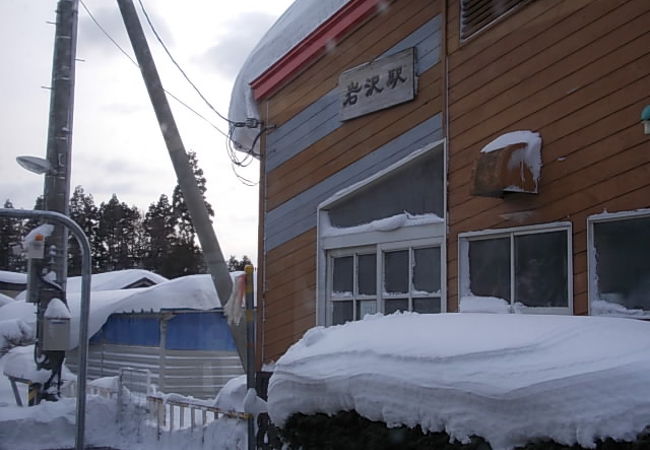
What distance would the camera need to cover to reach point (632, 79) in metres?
6.11

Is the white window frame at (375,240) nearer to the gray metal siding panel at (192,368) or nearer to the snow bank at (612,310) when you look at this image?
the snow bank at (612,310)

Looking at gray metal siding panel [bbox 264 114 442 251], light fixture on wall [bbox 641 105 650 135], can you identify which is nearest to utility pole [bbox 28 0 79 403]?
gray metal siding panel [bbox 264 114 442 251]

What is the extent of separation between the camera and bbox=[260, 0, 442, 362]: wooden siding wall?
8.38 metres

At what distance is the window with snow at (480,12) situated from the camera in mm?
7383

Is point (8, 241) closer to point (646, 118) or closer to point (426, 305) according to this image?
point (426, 305)

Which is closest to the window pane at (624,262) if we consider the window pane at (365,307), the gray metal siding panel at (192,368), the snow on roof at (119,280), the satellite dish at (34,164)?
the window pane at (365,307)

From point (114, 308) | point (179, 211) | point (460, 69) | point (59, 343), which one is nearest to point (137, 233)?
point (179, 211)

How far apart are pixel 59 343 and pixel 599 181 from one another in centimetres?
940

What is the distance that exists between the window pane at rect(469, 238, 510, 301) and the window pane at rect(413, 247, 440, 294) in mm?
543

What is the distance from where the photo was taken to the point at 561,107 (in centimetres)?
671

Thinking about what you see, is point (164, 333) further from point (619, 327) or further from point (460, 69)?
point (619, 327)

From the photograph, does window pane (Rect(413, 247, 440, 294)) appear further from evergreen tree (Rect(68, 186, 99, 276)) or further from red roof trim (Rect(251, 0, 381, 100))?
evergreen tree (Rect(68, 186, 99, 276))

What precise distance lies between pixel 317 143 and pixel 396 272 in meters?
2.13

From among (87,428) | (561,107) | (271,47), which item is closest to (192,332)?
(87,428)
